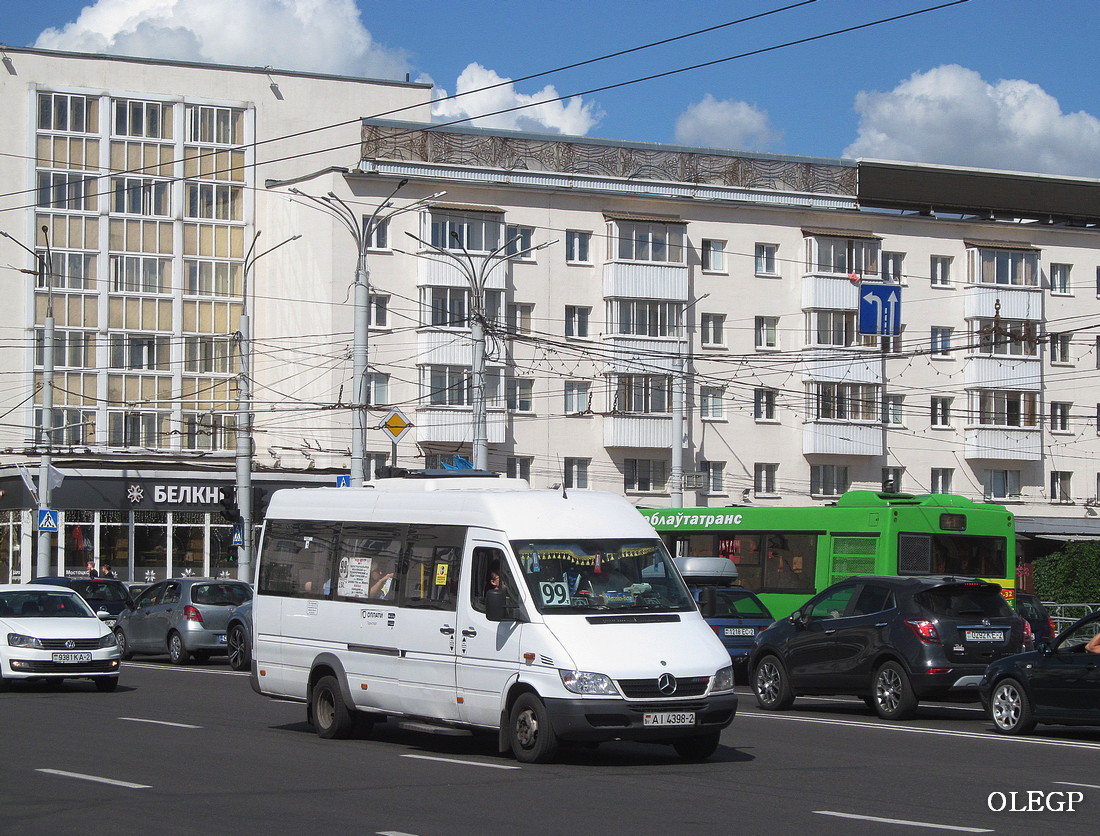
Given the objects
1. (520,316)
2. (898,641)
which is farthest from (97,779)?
(520,316)

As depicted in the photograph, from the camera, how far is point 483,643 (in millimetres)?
13250

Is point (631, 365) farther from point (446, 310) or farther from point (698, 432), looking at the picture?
point (446, 310)

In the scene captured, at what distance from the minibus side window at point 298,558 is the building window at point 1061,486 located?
54.4 meters

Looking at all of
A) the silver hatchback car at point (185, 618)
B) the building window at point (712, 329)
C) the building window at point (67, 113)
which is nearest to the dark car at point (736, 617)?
the silver hatchback car at point (185, 618)

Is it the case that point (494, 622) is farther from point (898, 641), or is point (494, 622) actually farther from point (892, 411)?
point (892, 411)

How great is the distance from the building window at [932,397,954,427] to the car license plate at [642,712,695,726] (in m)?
53.7

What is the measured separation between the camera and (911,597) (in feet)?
59.2

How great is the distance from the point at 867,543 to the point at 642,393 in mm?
33114

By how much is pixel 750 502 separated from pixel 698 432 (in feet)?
11.3

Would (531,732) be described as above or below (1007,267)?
below

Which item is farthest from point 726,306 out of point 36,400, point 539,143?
point 36,400

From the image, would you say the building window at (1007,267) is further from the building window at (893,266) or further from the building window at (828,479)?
the building window at (828,479)

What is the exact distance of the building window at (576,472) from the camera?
5906 centimetres

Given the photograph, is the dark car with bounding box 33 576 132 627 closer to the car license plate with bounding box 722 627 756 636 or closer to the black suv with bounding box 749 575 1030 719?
the car license plate with bounding box 722 627 756 636
